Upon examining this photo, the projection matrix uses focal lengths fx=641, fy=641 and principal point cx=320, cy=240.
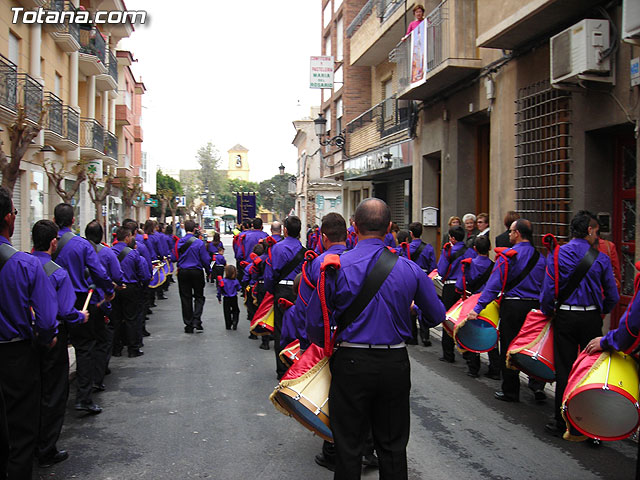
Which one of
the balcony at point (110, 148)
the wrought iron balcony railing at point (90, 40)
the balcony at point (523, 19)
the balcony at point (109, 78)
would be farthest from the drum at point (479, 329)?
the balcony at point (109, 78)

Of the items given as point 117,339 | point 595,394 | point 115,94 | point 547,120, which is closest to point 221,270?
point 117,339

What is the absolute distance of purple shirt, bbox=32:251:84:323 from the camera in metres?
5.27

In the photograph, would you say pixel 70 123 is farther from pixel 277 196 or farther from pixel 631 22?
pixel 277 196

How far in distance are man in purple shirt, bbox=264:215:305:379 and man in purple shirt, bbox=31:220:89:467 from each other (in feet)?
9.06

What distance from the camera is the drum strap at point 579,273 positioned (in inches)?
229

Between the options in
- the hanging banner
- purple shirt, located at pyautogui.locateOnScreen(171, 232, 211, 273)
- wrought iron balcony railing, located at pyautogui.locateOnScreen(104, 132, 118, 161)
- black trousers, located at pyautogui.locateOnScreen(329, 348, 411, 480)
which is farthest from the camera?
wrought iron balcony railing, located at pyautogui.locateOnScreen(104, 132, 118, 161)

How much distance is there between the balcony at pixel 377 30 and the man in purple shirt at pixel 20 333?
46.5 ft

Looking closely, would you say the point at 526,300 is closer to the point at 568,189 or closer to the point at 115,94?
the point at 568,189

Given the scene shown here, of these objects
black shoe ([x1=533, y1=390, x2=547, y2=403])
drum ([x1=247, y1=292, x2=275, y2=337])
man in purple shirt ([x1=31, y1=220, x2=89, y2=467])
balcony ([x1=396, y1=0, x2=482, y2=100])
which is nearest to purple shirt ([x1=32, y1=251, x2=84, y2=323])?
man in purple shirt ([x1=31, y1=220, x2=89, y2=467])

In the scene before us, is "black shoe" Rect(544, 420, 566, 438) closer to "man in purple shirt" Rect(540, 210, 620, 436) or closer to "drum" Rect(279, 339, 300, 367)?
"man in purple shirt" Rect(540, 210, 620, 436)

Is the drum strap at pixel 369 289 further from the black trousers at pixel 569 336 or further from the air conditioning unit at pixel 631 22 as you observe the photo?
the air conditioning unit at pixel 631 22

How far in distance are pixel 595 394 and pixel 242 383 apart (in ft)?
15.0

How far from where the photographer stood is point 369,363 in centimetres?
376

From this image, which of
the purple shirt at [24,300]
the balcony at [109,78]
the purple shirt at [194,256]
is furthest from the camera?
the balcony at [109,78]
